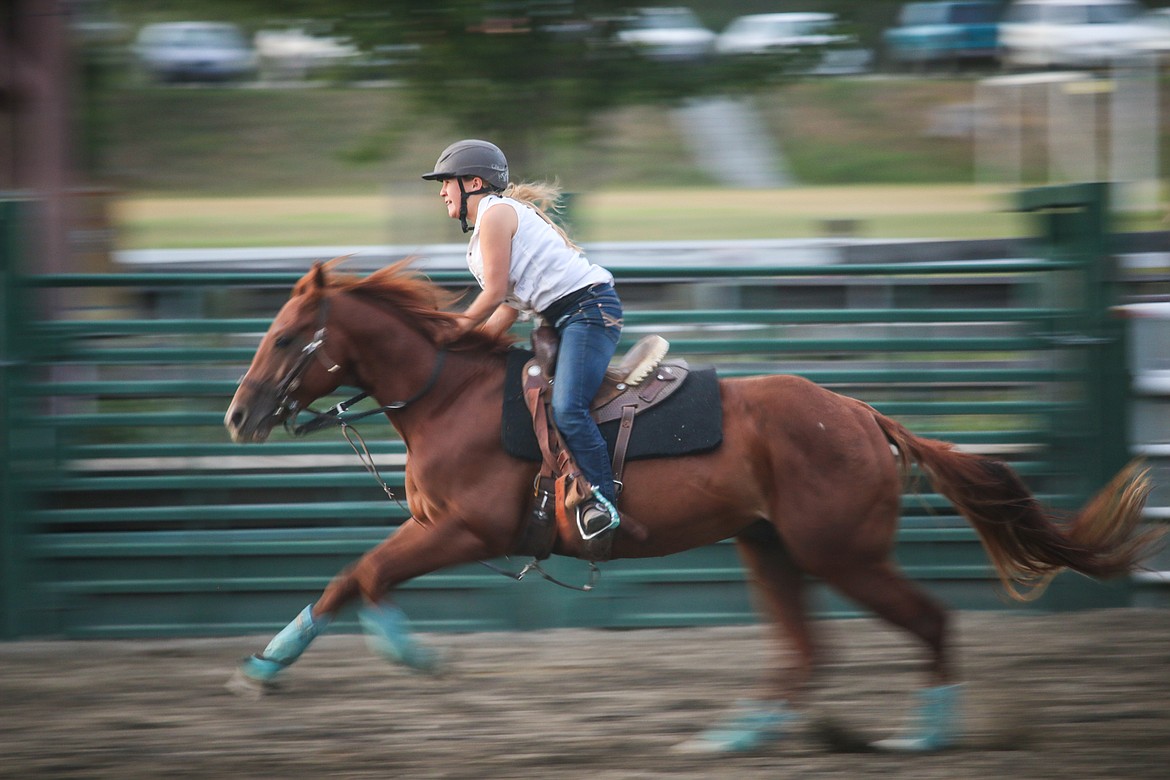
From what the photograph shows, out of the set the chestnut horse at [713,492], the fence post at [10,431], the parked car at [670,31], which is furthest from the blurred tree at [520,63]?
the chestnut horse at [713,492]

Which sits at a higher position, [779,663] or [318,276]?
[318,276]

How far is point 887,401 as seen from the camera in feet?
22.1

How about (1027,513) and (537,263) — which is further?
(1027,513)

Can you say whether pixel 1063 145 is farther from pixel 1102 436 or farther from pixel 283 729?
pixel 283 729

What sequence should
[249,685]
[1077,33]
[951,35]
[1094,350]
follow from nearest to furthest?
1. [249,685]
2. [1094,350]
3. [1077,33]
4. [951,35]

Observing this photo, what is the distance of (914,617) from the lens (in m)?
4.67

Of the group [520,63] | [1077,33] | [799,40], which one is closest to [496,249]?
[520,63]

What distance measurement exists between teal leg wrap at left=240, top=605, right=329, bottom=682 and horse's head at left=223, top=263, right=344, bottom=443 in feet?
2.40

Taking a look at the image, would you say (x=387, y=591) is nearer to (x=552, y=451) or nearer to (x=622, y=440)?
(x=552, y=451)

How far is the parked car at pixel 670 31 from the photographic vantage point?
365 inches

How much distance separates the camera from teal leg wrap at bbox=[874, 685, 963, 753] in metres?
4.67

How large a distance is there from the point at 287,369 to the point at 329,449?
1.80 m

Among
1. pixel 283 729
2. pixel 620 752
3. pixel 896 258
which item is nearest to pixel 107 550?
pixel 283 729

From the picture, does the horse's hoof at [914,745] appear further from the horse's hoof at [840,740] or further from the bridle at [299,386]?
the bridle at [299,386]
